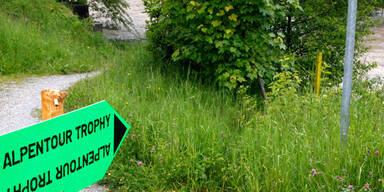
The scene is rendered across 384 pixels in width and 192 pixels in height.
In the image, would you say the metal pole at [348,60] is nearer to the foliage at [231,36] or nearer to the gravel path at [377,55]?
the foliage at [231,36]

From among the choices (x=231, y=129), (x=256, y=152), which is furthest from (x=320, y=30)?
(x=256, y=152)

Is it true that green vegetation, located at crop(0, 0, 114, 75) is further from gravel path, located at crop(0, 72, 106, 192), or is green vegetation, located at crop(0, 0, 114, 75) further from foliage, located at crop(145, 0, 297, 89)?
foliage, located at crop(145, 0, 297, 89)

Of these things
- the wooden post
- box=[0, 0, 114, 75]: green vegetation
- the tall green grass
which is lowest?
the tall green grass

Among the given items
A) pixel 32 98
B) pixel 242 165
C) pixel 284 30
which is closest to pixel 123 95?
pixel 32 98

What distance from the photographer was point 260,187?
136 inches

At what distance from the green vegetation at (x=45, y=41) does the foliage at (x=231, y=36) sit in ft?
9.56

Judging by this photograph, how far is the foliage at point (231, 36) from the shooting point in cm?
644

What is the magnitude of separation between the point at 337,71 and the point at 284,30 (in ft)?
3.95

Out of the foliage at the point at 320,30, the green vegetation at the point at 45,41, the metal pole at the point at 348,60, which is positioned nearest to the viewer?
the metal pole at the point at 348,60

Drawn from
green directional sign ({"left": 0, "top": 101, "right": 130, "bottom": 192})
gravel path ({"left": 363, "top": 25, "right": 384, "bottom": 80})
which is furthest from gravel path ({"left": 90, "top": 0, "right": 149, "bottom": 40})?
gravel path ({"left": 363, "top": 25, "right": 384, "bottom": 80})

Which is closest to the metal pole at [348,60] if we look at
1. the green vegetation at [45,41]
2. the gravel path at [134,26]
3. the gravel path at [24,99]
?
the gravel path at [24,99]

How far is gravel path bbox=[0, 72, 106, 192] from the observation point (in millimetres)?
5887

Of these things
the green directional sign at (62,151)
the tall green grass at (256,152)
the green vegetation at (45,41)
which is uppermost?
the green vegetation at (45,41)

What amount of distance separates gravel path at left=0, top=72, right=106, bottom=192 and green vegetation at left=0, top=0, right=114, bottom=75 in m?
0.55
